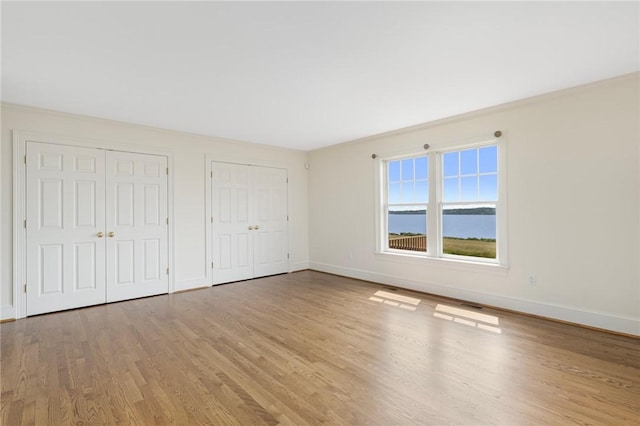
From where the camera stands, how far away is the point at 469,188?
4359 mm

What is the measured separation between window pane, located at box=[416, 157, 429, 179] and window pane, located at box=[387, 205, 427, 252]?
0.51m

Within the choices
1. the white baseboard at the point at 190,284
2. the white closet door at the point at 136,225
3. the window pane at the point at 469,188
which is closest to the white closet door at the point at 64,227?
the white closet door at the point at 136,225

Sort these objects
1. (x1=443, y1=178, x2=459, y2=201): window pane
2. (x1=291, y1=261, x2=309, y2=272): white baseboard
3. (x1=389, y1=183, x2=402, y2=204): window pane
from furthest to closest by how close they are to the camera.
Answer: (x1=291, y1=261, x2=309, y2=272): white baseboard < (x1=389, y1=183, x2=402, y2=204): window pane < (x1=443, y1=178, x2=459, y2=201): window pane

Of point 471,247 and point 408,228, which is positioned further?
point 408,228

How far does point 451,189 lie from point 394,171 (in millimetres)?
1116

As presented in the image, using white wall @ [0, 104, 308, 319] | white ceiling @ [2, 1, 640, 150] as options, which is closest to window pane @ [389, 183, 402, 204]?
white ceiling @ [2, 1, 640, 150]

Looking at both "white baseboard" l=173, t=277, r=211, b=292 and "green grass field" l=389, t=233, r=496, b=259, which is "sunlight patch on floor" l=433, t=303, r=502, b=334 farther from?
"white baseboard" l=173, t=277, r=211, b=292

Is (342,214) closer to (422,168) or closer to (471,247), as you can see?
(422,168)

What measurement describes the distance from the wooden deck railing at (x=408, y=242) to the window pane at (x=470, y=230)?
14.7 inches

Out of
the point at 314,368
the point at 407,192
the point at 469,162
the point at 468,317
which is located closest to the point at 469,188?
the point at 469,162

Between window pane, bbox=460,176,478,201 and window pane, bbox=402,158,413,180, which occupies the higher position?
window pane, bbox=402,158,413,180

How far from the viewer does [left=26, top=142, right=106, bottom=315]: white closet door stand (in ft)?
12.6

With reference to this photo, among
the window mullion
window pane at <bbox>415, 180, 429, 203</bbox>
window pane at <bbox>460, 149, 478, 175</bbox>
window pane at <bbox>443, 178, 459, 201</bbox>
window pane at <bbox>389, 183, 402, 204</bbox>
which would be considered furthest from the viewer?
window pane at <bbox>389, 183, 402, 204</bbox>

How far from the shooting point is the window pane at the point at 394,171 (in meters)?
5.31
